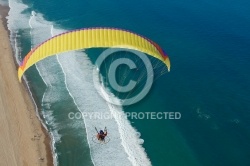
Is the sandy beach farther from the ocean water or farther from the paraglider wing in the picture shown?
the paraglider wing

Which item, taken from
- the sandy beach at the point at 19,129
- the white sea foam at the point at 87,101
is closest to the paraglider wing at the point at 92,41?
the sandy beach at the point at 19,129

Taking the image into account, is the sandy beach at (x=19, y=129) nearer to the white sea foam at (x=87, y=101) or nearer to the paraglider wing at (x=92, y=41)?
the white sea foam at (x=87, y=101)

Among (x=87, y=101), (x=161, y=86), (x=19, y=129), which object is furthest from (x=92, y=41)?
(x=161, y=86)

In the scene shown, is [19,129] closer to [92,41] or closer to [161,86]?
[92,41]

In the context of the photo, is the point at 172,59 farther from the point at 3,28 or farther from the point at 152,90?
the point at 3,28

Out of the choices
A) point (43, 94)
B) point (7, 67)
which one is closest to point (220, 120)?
point (43, 94)
